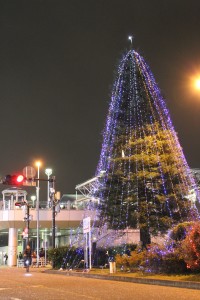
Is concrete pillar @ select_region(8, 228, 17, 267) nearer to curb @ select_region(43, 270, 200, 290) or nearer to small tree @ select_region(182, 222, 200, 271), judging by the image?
curb @ select_region(43, 270, 200, 290)

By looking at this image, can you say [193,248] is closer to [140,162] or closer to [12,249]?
[140,162]

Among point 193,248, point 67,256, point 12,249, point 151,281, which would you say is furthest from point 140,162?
point 12,249

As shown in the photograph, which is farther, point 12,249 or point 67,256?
point 12,249

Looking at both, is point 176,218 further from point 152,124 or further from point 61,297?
point 61,297

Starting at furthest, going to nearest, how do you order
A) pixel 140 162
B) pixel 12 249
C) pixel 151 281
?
pixel 12 249, pixel 140 162, pixel 151 281

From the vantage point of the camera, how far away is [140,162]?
27047mm

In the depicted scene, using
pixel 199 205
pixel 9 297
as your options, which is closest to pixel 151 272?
pixel 9 297

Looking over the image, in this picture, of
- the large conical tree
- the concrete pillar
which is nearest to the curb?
the large conical tree

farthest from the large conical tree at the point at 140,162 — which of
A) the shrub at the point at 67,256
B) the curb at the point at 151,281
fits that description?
the curb at the point at 151,281

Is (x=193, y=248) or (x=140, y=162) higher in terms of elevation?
(x=140, y=162)

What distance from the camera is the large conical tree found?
26672 millimetres

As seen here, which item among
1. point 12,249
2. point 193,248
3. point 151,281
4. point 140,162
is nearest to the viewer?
point 193,248

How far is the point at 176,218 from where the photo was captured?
2702 centimetres

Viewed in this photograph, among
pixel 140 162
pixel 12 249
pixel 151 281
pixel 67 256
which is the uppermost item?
pixel 140 162
